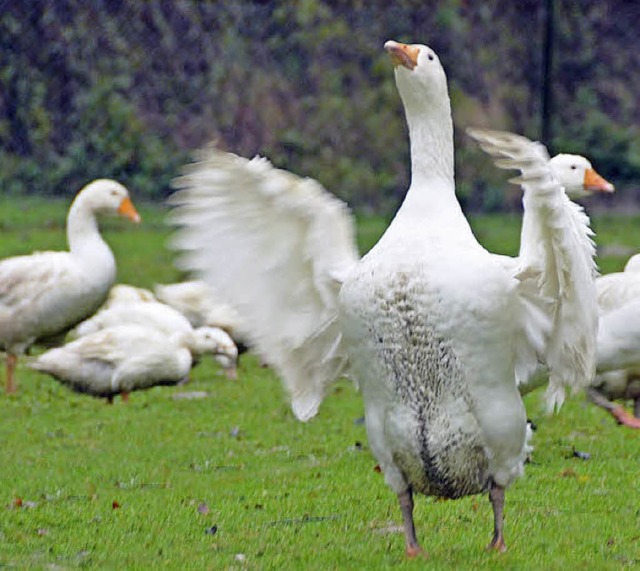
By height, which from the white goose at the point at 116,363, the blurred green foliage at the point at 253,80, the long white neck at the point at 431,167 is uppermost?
the long white neck at the point at 431,167

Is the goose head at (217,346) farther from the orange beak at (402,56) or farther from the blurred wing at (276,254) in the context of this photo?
the orange beak at (402,56)

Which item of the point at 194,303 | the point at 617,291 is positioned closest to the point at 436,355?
the point at 617,291

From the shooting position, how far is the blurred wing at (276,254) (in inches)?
251

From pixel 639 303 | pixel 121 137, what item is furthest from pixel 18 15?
pixel 639 303

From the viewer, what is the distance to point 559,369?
634cm

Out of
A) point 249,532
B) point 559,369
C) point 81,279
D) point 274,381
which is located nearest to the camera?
point 559,369

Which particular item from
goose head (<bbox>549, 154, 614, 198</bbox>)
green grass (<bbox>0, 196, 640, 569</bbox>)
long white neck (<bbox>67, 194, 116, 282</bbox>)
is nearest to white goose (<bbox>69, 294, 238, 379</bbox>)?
green grass (<bbox>0, 196, 640, 569</bbox>)

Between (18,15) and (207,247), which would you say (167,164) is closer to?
(18,15)

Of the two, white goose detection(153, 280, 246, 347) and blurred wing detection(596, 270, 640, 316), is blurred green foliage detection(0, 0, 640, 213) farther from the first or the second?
blurred wing detection(596, 270, 640, 316)

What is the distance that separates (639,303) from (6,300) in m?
5.69

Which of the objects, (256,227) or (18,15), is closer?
(256,227)

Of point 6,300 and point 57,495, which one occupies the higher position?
point 57,495

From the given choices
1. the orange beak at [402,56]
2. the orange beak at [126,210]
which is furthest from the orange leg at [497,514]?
the orange beak at [126,210]

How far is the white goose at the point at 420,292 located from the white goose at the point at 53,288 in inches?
228
